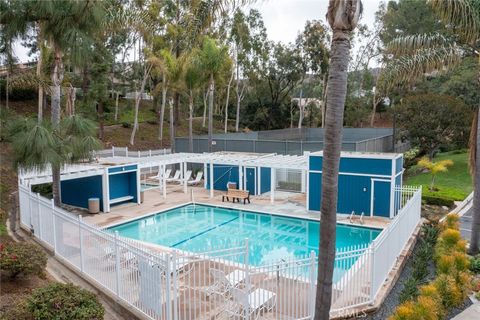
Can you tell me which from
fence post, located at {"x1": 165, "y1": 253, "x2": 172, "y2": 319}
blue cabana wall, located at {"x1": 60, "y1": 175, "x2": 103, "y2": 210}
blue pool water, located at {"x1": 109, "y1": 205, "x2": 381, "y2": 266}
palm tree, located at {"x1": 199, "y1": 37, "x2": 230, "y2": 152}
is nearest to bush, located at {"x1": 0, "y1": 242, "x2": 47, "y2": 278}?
fence post, located at {"x1": 165, "y1": 253, "x2": 172, "y2": 319}

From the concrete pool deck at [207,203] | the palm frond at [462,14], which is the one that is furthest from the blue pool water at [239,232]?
the palm frond at [462,14]

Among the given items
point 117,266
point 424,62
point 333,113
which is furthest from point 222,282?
point 424,62

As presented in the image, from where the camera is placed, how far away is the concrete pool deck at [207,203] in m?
15.8

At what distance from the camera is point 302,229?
51.2 feet

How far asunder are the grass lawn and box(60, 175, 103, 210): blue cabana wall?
50.4 ft

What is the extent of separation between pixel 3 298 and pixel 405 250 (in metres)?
9.86

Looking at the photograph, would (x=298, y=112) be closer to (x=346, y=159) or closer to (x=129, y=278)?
(x=346, y=159)

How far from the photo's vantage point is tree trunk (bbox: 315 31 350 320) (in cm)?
511

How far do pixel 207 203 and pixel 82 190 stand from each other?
5.83 m

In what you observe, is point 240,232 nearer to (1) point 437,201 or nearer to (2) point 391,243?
(2) point 391,243

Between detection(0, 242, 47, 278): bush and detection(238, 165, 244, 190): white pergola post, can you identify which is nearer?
detection(0, 242, 47, 278): bush

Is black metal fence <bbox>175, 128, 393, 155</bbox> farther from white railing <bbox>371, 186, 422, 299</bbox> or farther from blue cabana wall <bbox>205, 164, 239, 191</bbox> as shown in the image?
white railing <bbox>371, 186, 422, 299</bbox>

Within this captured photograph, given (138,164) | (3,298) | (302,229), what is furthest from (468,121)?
(3,298)

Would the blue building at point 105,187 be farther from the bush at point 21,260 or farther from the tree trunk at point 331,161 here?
the tree trunk at point 331,161
